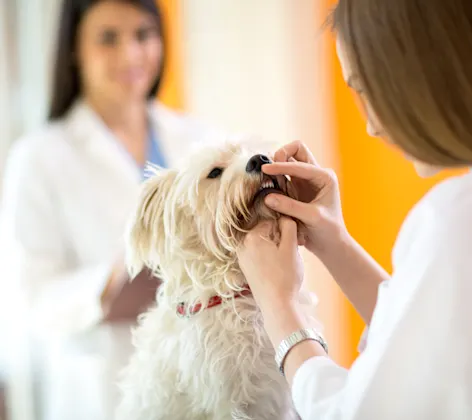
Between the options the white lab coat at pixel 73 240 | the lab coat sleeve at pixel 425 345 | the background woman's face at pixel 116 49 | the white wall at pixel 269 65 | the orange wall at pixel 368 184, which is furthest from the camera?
the white wall at pixel 269 65

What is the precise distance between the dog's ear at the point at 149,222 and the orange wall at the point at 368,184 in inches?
29.9

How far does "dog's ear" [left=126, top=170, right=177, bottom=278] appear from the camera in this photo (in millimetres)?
1059

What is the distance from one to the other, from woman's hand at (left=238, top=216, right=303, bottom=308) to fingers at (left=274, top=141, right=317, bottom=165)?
0.12 meters

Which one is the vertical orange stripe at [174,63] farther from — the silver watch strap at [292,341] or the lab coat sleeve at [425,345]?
the lab coat sleeve at [425,345]

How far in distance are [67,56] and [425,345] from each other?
130 cm

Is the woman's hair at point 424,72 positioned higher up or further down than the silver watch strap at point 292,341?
higher up

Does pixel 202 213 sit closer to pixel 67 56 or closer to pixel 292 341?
pixel 292 341

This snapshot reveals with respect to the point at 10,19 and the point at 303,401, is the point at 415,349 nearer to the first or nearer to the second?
the point at 303,401

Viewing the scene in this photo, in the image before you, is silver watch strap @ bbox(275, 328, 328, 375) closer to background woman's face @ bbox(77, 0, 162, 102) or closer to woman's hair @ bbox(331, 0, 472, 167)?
woman's hair @ bbox(331, 0, 472, 167)

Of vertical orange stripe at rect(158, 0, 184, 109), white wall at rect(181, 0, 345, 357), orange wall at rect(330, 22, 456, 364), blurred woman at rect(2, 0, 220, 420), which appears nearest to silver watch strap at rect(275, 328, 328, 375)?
blurred woman at rect(2, 0, 220, 420)

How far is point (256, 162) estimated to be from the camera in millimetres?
933

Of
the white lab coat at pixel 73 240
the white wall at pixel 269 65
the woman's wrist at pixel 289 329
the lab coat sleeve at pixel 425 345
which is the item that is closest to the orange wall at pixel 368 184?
the white wall at pixel 269 65

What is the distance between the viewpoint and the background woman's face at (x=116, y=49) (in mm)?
1554

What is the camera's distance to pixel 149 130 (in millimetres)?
1705
